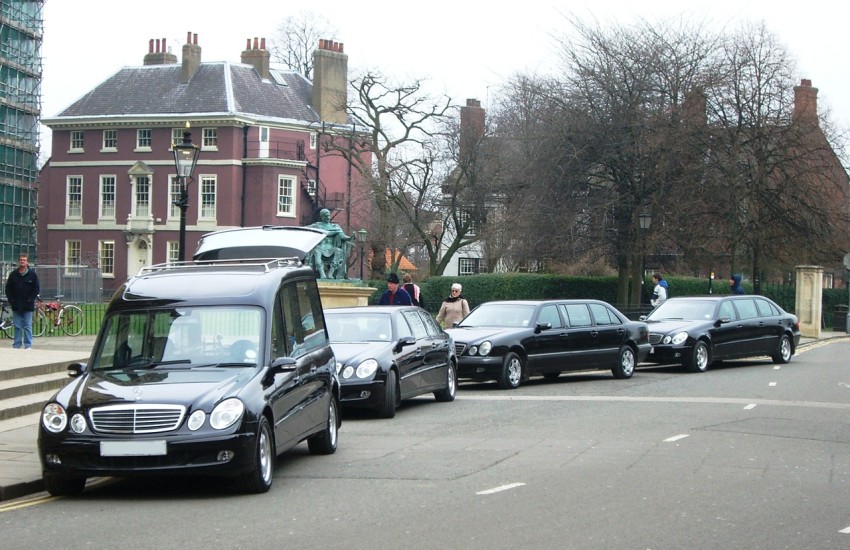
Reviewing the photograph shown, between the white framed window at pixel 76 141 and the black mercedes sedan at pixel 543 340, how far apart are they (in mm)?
53041

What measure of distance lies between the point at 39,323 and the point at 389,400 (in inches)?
657

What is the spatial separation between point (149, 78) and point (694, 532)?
66.1m

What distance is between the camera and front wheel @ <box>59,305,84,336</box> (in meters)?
29.5

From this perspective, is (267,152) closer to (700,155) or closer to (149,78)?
(149,78)

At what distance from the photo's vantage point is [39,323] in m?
29.5

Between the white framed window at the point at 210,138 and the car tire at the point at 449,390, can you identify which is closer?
the car tire at the point at 449,390

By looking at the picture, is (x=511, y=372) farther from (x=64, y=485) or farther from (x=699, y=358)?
(x=64, y=485)

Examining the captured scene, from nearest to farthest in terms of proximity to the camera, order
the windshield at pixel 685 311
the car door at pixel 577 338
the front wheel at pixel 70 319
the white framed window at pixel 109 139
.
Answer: the car door at pixel 577 338
the windshield at pixel 685 311
the front wheel at pixel 70 319
the white framed window at pixel 109 139

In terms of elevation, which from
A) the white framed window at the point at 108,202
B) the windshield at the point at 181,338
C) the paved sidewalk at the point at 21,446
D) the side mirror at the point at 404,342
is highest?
the white framed window at the point at 108,202

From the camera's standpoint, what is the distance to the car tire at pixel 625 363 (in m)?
22.4

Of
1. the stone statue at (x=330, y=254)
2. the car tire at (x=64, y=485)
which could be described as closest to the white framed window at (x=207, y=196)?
the stone statue at (x=330, y=254)

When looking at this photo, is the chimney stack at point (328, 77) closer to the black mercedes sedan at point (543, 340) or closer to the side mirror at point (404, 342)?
the black mercedes sedan at point (543, 340)

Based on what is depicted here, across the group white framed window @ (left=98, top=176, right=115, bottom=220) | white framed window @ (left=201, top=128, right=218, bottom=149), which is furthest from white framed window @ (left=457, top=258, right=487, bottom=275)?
white framed window @ (left=98, top=176, right=115, bottom=220)

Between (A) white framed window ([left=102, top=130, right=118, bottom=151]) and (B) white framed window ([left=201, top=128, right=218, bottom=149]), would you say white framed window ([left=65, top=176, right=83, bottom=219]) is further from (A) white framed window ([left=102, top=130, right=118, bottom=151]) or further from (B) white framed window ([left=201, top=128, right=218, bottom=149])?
(B) white framed window ([left=201, top=128, right=218, bottom=149])
